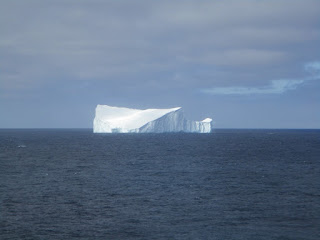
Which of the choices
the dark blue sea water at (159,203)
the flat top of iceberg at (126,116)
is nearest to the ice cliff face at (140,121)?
the flat top of iceberg at (126,116)

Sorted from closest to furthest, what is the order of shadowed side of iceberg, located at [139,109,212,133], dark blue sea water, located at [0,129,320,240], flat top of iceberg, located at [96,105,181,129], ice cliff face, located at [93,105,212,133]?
dark blue sea water, located at [0,129,320,240] < ice cliff face, located at [93,105,212,133] < shadowed side of iceberg, located at [139,109,212,133] < flat top of iceberg, located at [96,105,181,129]

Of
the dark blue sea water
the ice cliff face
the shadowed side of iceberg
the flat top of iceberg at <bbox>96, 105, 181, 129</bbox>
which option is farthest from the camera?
the flat top of iceberg at <bbox>96, 105, 181, 129</bbox>

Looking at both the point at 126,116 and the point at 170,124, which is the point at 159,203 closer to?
the point at 170,124

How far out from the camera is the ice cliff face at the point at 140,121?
4171 inches

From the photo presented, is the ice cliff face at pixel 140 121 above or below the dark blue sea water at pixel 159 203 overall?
above

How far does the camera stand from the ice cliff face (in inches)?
4171

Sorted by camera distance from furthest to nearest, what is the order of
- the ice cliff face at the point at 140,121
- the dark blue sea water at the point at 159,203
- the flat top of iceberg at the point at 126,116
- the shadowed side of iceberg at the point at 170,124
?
the flat top of iceberg at the point at 126,116
the shadowed side of iceberg at the point at 170,124
the ice cliff face at the point at 140,121
the dark blue sea water at the point at 159,203

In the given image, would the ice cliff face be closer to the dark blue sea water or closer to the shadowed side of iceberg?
the shadowed side of iceberg

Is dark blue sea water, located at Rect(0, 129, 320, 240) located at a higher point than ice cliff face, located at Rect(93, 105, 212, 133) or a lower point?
lower

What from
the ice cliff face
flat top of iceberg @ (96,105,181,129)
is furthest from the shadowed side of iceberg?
flat top of iceberg @ (96,105,181,129)

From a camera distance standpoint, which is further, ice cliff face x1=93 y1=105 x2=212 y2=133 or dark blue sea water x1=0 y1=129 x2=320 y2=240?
ice cliff face x1=93 y1=105 x2=212 y2=133

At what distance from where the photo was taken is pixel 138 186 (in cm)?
2933

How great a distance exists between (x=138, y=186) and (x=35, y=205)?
8.49 metres

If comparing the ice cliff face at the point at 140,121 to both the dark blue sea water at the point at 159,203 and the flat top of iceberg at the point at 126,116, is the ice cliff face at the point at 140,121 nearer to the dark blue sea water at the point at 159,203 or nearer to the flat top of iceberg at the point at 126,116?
the flat top of iceberg at the point at 126,116
